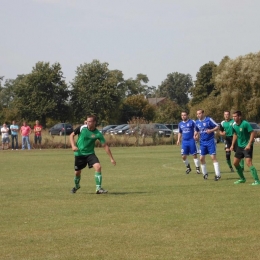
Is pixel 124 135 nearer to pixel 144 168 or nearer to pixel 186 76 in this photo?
pixel 144 168

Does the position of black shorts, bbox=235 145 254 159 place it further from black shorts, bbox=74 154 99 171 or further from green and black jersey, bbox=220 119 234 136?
green and black jersey, bbox=220 119 234 136

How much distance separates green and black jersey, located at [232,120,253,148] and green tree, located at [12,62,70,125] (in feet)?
Answer: 180

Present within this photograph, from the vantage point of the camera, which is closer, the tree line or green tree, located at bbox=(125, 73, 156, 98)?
the tree line

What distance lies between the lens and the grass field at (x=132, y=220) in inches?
318

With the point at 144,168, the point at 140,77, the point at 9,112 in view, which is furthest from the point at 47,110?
the point at 140,77

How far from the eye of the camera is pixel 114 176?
1967cm

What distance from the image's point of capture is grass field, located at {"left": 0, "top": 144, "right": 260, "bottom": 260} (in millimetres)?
8070

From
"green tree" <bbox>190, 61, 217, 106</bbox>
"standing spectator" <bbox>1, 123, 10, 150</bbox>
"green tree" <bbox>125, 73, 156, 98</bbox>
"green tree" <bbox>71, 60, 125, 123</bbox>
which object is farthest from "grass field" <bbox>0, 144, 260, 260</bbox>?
"green tree" <bbox>125, 73, 156, 98</bbox>

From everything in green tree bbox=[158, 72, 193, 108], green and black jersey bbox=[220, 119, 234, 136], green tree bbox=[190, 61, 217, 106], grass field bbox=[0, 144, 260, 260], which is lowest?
grass field bbox=[0, 144, 260, 260]

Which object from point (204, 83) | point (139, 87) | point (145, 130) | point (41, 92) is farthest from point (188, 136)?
point (139, 87)

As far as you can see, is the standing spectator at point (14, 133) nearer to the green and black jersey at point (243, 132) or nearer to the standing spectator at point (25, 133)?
the standing spectator at point (25, 133)

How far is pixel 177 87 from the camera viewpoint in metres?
162

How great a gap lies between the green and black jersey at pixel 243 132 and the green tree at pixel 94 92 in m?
60.1

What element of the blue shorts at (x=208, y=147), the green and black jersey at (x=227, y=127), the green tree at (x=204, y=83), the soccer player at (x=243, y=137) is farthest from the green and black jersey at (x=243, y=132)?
the green tree at (x=204, y=83)
